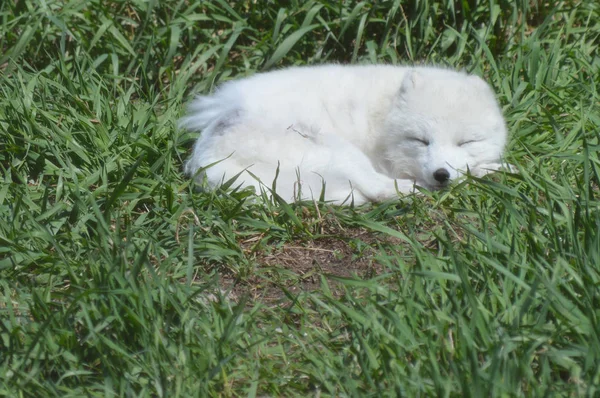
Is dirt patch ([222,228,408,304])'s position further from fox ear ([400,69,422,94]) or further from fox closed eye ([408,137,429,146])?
fox ear ([400,69,422,94])

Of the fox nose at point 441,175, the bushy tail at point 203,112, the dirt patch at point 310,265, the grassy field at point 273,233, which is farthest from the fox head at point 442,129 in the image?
the bushy tail at point 203,112

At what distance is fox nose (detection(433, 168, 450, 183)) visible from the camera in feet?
12.1

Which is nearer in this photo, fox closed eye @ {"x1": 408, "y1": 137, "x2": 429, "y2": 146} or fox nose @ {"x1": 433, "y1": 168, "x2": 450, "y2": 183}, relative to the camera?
fox nose @ {"x1": 433, "y1": 168, "x2": 450, "y2": 183}

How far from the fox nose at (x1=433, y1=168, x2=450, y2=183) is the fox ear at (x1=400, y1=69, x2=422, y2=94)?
19.3 inches

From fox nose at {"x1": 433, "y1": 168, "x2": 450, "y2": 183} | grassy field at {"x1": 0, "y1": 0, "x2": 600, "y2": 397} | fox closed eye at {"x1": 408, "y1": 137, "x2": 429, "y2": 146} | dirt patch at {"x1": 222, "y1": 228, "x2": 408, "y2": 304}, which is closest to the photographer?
grassy field at {"x1": 0, "y1": 0, "x2": 600, "y2": 397}

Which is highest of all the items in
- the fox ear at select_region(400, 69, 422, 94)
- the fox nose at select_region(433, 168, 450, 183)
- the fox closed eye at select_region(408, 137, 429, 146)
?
the fox ear at select_region(400, 69, 422, 94)

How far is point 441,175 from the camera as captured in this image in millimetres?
3686

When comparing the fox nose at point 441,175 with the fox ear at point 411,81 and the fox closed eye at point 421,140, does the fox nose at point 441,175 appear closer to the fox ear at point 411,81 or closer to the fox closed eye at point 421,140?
the fox closed eye at point 421,140

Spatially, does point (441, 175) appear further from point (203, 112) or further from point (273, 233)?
point (203, 112)

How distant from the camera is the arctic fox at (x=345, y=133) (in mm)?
3682

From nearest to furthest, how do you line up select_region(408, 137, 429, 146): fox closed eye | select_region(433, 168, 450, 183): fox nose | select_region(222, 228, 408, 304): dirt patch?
1. select_region(222, 228, 408, 304): dirt patch
2. select_region(433, 168, 450, 183): fox nose
3. select_region(408, 137, 429, 146): fox closed eye

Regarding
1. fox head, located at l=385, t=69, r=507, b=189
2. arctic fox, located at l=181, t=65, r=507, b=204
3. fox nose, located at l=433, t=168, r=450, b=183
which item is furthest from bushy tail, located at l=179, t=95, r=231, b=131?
fox nose, located at l=433, t=168, r=450, b=183

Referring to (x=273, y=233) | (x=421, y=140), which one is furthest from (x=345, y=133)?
(x=273, y=233)

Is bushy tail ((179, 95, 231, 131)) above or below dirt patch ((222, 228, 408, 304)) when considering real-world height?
above
